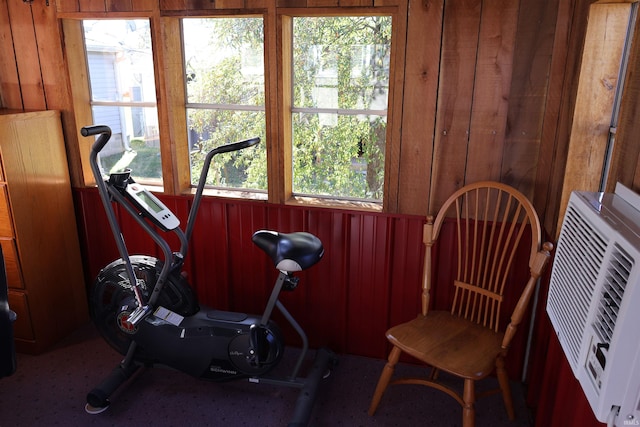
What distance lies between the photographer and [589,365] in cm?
116

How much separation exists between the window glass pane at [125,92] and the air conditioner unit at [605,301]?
89.8 inches

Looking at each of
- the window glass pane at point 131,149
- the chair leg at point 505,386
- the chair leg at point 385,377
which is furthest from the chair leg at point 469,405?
the window glass pane at point 131,149

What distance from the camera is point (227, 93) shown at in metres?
2.64

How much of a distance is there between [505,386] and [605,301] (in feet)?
4.09

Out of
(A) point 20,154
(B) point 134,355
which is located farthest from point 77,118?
(B) point 134,355

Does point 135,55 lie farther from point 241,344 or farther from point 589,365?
point 589,365

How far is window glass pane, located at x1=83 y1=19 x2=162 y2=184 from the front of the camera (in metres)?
2.72

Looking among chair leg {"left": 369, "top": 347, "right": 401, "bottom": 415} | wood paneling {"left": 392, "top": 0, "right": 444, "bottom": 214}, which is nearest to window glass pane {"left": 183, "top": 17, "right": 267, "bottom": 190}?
wood paneling {"left": 392, "top": 0, "right": 444, "bottom": 214}

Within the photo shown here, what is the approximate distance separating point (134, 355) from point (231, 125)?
1.31m

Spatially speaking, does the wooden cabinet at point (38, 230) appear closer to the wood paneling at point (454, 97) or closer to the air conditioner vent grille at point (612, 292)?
the wood paneling at point (454, 97)

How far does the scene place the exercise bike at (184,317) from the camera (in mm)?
2150

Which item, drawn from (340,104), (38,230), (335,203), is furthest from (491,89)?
(38,230)

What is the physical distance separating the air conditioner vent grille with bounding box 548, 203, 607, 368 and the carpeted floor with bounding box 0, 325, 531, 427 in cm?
110

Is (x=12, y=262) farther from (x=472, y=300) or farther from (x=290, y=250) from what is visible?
(x=472, y=300)
